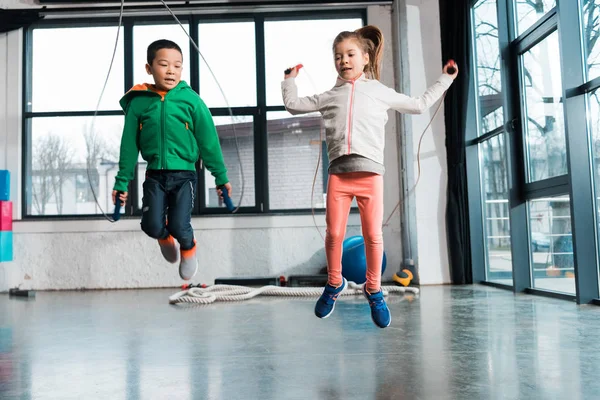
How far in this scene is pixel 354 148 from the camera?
2469 mm

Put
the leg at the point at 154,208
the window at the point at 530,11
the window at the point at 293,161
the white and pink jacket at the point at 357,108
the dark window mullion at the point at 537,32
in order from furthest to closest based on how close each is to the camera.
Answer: the window at the point at 293,161 < the window at the point at 530,11 < the dark window mullion at the point at 537,32 < the leg at the point at 154,208 < the white and pink jacket at the point at 357,108

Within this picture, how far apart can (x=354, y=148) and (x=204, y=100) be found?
14.4 feet

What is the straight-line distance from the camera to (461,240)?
5.69 m

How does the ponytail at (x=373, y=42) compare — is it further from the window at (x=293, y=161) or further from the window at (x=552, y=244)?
the window at (x=293, y=161)

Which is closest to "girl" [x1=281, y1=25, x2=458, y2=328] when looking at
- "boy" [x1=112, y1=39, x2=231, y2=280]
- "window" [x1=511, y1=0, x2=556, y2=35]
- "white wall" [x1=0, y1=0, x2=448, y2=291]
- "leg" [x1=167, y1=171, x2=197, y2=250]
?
"boy" [x1=112, y1=39, x2=231, y2=280]

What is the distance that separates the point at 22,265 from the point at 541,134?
5.38 metres

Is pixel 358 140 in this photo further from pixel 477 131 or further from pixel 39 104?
pixel 39 104

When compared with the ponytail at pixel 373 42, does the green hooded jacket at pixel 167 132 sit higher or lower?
lower

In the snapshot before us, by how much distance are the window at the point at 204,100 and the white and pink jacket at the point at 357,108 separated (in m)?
3.82

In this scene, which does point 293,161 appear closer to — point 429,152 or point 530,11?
point 429,152

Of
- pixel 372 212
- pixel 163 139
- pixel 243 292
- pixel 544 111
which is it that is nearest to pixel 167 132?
pixel 163 139

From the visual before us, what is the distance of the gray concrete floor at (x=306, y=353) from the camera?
1.86 metres

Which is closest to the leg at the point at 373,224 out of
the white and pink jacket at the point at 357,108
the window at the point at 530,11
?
the white and pink jacket at the point at 357,108

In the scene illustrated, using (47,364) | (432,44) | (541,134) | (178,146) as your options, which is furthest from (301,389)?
(432,44)
